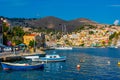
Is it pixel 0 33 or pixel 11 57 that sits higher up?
→ pixel 0 33

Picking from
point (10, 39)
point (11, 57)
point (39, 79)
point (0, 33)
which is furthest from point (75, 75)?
point (10, 39)

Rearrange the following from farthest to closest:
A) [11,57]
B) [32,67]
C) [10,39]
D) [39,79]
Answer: [10,39] → [11,57] → [32,67] → [39,79]

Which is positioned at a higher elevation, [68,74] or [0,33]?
[0,33]

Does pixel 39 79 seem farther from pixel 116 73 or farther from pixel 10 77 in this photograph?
pixel 116 73

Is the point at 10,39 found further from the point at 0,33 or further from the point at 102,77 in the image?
the point at 102,77

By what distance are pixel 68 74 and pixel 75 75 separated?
1851 millimetres

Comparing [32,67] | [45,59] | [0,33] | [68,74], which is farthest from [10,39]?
[68,74]

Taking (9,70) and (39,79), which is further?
(9,70)

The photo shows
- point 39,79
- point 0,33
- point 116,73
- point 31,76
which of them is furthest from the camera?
point 0,33

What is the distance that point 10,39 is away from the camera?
4520 inches

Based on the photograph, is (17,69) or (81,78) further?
(17,69)

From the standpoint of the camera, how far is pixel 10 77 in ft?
181

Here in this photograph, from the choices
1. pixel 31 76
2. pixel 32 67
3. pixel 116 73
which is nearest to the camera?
pixel 31 76

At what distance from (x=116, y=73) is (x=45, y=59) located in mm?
25789
